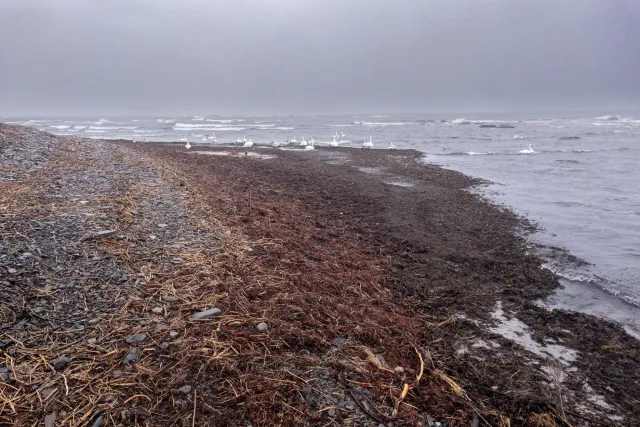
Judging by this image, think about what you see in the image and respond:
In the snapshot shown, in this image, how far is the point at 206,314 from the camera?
9.90ft

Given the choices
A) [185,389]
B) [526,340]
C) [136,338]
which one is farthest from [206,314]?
[526,340]

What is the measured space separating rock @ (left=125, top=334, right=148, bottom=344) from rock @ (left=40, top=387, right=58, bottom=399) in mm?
479

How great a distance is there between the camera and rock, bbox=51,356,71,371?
92.6 inches

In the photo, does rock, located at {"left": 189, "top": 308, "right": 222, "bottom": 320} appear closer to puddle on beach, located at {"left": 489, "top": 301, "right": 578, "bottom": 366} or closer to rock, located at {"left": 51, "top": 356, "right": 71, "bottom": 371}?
rock, located at {"left": 51, "top": 356, "right": 71, "bottom": 371}

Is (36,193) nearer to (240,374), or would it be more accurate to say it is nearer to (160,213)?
(160,213)

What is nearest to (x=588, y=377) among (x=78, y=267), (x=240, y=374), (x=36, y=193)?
(x=240, y=374)

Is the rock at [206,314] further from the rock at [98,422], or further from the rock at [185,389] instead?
the rock at [98,422]

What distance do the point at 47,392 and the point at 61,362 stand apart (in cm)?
23

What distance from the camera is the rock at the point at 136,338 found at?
2607 millimetres

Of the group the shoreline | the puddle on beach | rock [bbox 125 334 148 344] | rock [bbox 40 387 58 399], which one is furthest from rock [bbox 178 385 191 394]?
the puddle on beach

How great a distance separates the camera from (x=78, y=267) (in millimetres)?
3375

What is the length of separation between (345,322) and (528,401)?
1.47 meters

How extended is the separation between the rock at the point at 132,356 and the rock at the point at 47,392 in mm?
372

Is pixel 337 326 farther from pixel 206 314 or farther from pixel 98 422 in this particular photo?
pixel 98 422
